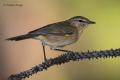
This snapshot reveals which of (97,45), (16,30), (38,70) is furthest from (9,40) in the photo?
(97,45)

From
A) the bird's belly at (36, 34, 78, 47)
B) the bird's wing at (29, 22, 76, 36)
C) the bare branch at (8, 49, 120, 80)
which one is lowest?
A: the bare branch at (8, 49, 120, 80)

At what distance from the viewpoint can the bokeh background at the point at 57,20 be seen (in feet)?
3.42

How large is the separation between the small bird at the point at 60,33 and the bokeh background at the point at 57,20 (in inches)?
0.7

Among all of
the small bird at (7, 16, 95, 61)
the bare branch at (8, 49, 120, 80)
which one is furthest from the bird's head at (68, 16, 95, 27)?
the bare branch at (8, 49, 120, 80)

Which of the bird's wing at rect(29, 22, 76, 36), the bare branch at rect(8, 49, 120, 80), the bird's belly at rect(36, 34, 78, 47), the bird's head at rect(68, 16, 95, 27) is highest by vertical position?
the bird's head at rect(68, 16, 95, 27)

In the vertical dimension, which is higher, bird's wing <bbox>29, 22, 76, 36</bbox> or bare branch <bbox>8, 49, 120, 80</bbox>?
bird's wing <bbox>29, 22, 76, 36</bbox>

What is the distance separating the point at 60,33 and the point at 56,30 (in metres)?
0.02

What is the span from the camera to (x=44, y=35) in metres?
1.03

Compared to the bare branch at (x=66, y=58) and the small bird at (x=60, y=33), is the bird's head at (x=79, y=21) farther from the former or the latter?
the bare branch at (x=66, y=58)

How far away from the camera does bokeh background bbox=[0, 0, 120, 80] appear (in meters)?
1.04

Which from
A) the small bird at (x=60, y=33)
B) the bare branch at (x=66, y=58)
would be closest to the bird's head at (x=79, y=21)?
the small bird at (x=60, y=33)

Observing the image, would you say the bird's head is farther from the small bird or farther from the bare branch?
the bare branch

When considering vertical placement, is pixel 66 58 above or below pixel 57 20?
below

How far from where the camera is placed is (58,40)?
41.1 inches
